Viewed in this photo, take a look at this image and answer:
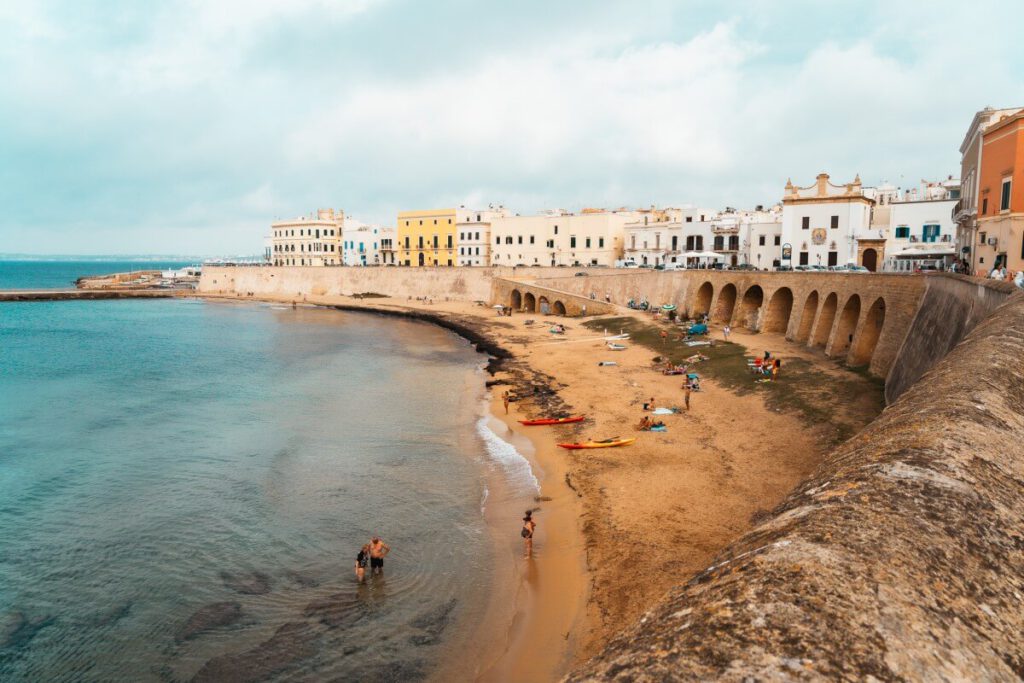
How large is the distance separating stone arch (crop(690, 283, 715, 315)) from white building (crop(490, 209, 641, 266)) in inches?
1051

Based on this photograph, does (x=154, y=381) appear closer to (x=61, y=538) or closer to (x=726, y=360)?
(x=61, y=538)

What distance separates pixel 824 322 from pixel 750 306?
393 inches

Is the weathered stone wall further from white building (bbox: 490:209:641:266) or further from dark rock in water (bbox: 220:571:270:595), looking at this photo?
white building (bbox: 490:209:641:266)

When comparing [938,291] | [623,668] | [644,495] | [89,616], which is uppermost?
[938,291]

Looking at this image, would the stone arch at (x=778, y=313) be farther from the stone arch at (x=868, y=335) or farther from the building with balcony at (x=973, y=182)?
the stone arch at (x=868, y=335)

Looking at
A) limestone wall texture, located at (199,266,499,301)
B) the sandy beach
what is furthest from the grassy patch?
limestone wall texture, located at (199,266,499,301)

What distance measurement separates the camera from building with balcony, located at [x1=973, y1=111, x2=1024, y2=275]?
2542 cm

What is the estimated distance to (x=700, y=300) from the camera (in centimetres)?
5197

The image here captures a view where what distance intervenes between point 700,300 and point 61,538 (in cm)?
4439

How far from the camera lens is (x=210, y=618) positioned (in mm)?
14312

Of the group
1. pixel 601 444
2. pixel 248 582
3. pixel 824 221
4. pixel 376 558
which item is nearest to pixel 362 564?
pixel 376 558

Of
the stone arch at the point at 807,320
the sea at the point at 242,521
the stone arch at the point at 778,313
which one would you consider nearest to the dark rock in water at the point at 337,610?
the sea at the point at 242,521

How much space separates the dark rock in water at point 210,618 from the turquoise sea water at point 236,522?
47 mm

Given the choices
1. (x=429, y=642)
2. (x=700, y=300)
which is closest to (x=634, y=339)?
(x=700, y=300)
